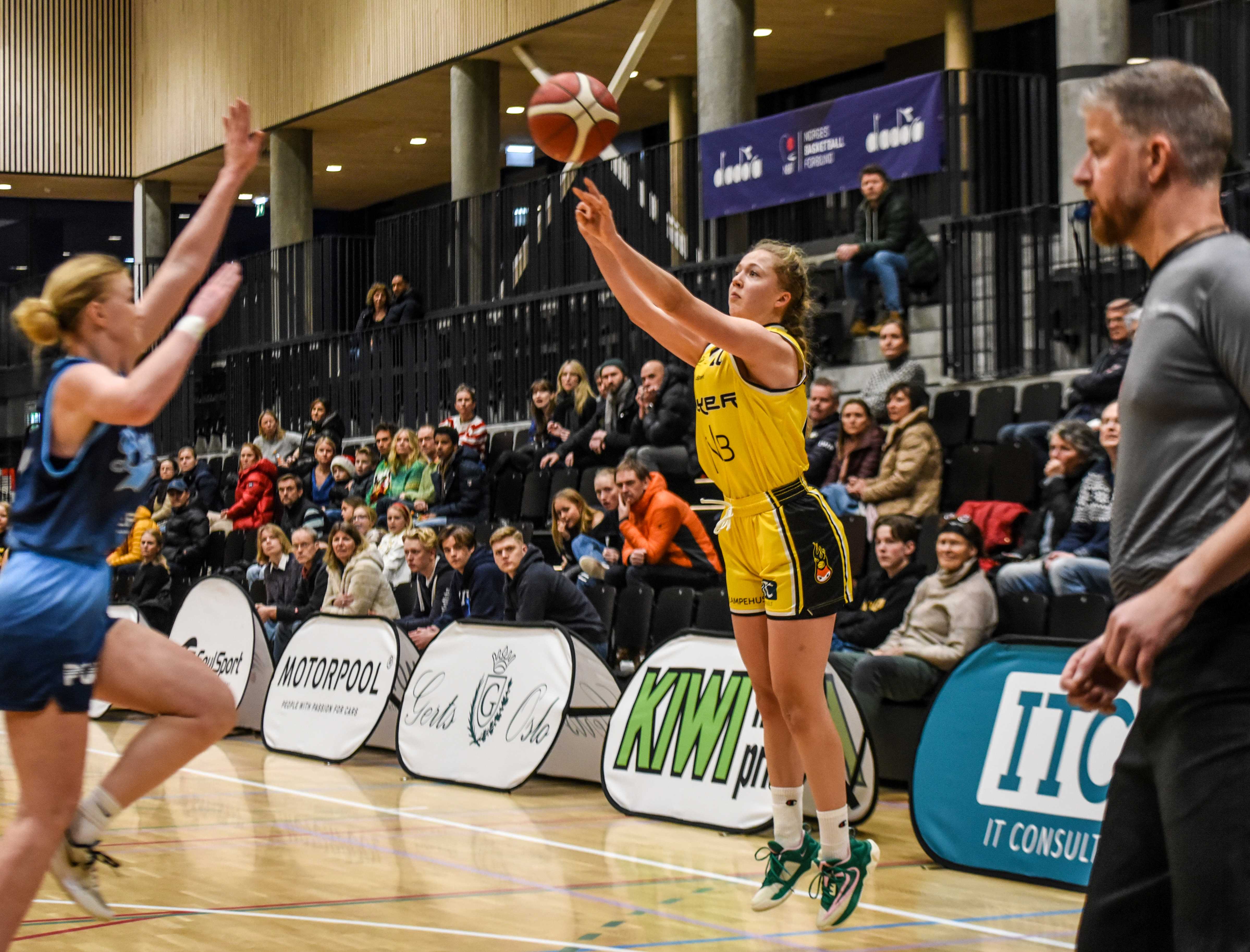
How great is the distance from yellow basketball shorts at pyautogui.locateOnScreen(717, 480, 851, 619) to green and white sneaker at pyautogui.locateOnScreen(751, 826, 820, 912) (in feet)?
2.59

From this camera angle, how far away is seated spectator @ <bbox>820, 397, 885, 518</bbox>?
9336 millimetres

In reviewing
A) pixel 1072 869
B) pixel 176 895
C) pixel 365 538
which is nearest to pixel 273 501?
pixel 365 538

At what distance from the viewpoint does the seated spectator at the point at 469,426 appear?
513 inches

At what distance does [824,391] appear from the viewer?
9.68m

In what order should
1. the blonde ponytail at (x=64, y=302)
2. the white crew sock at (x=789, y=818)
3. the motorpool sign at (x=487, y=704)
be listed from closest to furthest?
the blonde ponytail at (x=64, y=302) < the white crew sock at (x=789, y=818) < the motorpool sign at (x=487, y=704)

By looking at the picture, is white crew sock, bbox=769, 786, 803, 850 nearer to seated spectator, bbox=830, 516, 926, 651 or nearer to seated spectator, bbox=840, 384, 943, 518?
seated spectator, bbox=830, 516, 926, 651

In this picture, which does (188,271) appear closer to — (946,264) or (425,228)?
(946,264)

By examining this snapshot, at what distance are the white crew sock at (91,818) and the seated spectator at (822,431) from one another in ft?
21.0

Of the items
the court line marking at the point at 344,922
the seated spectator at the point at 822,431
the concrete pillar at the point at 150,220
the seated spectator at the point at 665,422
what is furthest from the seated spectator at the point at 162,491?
the court line marking at the point at 344,922

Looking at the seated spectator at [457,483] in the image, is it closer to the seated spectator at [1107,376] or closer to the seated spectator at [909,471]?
the seated spectator at [909,471]

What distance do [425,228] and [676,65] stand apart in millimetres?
3968

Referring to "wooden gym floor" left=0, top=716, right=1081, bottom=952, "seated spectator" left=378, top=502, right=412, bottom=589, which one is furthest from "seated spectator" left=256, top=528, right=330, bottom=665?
"wooden gym floor" left=0, top=716, right=1081, bottom=952

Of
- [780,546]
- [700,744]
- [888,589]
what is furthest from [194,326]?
[888,589]

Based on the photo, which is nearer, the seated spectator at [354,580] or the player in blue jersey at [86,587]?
the player in blue jersey at [86,587]
